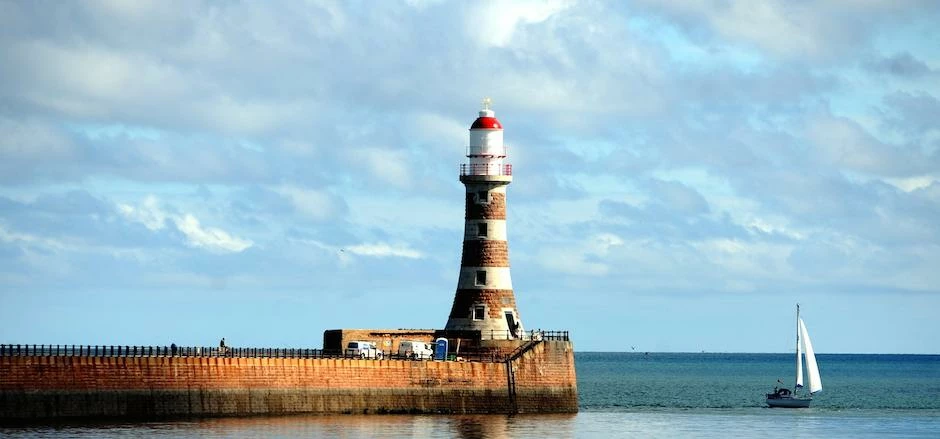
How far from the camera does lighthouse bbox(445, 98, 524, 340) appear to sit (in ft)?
306

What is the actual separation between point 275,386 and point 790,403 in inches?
1836

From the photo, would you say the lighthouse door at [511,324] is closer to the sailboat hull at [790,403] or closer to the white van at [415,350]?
the white van at [415,350]

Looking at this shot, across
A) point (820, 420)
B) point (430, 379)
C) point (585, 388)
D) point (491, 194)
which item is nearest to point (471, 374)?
point (430, 379)

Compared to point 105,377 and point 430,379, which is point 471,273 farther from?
point 105,377

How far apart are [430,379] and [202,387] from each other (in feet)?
43.8

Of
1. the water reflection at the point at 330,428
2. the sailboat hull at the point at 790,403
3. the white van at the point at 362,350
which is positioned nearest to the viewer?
the water reflection at the point at 330,428

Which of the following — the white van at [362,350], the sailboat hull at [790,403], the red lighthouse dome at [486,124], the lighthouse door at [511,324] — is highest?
the red lighthouse dome at [486,124]

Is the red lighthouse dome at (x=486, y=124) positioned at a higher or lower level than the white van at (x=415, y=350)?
higher

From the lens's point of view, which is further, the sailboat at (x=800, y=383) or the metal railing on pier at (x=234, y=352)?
the sailboat at (x=800, y=383)

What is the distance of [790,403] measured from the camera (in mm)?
118812

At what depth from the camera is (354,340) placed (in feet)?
304

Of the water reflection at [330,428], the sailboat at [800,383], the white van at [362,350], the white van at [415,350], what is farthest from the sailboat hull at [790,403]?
the white van at [362,350]

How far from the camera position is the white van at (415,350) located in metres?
91.5

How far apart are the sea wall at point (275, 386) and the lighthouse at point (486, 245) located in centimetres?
261
